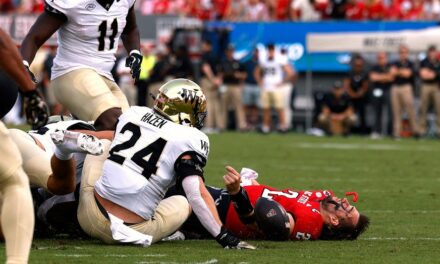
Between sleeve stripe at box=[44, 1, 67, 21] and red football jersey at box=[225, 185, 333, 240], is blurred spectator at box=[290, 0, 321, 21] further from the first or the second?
red football jersey at box=[225, 185, 333, 240]

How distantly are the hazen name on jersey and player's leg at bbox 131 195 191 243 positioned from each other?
20.2 inches

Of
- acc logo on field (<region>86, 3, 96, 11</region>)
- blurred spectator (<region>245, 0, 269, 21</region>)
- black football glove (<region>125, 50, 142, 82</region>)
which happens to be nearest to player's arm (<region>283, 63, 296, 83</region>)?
blurred spectator (<region>245, 0, 269, 21</region>)

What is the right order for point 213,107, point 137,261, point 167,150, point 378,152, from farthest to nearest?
point 213,107 < point 378,152 < point 167,150 < point 137,261

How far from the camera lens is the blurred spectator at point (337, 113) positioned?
70.5 feet

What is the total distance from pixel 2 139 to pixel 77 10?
328cm

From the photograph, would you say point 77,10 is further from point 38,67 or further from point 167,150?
point 38,67

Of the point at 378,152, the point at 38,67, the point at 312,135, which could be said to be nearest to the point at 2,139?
the point at 378,152

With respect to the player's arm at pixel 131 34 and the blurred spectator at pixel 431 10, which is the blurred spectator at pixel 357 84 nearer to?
the blurred spectator at pixel 431 10

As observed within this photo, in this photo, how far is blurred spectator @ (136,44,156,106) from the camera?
76.0 feet

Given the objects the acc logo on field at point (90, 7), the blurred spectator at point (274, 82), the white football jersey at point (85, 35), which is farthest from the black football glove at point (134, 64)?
the blurred spectator at point (274, 82)

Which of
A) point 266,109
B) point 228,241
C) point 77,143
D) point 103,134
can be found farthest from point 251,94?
point 77,143

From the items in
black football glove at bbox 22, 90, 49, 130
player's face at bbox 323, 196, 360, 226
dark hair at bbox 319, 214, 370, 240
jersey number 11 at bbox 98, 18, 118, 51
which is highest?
black football glove at bbox 22, 90, 49, 130

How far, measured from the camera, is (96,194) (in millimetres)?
6781

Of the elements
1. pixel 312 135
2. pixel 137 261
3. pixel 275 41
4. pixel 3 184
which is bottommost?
pixel 312 135
